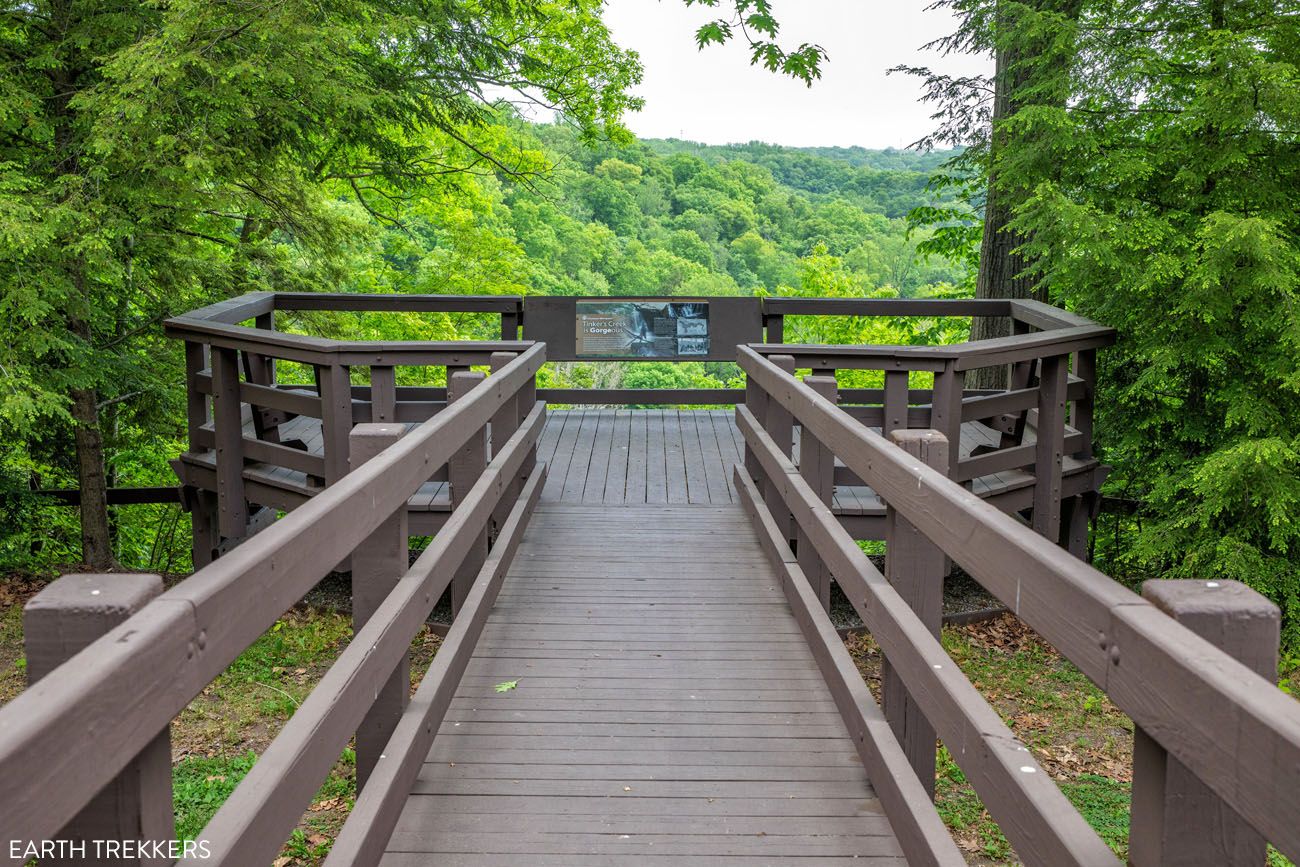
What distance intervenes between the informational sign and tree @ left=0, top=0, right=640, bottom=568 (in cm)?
265

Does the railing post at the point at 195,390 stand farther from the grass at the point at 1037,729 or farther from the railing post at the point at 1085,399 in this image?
the railing post at the point at 1085,399

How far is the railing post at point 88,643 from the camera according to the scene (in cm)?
150

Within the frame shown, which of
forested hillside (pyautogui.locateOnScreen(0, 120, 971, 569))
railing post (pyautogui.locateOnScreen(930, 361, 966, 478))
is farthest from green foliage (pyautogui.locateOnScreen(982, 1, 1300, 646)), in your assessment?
forested hillside (pyautogui.locateOnScreen(0, 120, 971, 569))

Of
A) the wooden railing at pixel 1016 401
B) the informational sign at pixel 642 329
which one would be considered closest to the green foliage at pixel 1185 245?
the wooden railing at pixel 1016 401

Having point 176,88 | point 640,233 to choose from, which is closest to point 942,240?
point 176,88

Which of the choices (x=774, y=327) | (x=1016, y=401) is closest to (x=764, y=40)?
(x=774, y=327)

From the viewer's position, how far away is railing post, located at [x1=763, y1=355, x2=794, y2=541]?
5824mm

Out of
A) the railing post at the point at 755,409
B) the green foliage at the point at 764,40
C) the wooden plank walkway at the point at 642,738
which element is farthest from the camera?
the green foliage at the point at 764,40

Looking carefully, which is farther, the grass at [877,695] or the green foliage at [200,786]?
the grass at [877,695]

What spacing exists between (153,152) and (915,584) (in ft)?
23.3

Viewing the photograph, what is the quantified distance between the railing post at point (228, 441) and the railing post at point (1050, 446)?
500cm

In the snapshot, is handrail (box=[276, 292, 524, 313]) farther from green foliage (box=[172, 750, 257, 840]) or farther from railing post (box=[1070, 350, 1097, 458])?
railing post (box=[1070, 350, 1097, 458])

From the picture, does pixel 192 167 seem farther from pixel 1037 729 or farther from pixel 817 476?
pixel 1037 729

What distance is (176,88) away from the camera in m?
8.20
